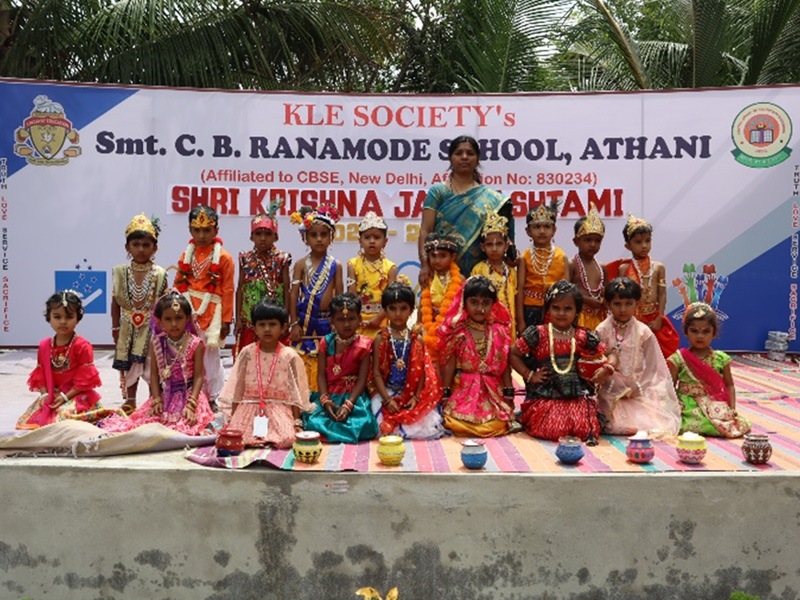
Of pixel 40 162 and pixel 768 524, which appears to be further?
pixel 40 162

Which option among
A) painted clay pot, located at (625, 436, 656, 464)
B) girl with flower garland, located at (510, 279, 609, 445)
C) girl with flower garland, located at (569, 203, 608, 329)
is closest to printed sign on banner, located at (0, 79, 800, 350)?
girl with flower garland, located at (569, 203, 608, 329)

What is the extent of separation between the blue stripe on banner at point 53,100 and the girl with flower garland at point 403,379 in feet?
14.6

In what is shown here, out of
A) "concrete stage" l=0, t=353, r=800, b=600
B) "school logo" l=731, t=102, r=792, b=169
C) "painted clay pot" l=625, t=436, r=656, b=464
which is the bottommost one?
→ "concrete stage" l=0, t=353, r=800, b=600

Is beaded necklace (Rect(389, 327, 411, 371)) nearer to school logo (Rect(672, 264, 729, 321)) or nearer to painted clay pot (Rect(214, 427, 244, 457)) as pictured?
painted clay pot (Rect(214, 427, 244, 457))

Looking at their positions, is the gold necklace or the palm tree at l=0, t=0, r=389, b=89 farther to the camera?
the palm tree at l=0, t=0, r=389, b=89

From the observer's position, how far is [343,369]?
491 centimetres

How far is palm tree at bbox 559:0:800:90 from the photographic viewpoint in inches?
407

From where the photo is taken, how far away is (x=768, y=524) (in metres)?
3.85

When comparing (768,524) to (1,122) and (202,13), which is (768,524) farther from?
(202,13)

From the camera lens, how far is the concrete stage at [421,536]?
12.6 feet

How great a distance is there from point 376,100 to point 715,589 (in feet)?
18.5

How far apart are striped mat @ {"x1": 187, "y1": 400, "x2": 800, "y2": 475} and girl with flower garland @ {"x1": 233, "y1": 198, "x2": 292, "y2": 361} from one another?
1.51 metres

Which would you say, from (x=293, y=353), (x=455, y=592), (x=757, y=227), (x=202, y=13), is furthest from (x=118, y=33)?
(x=455, y=592)

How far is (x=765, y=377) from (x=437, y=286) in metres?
3.31
